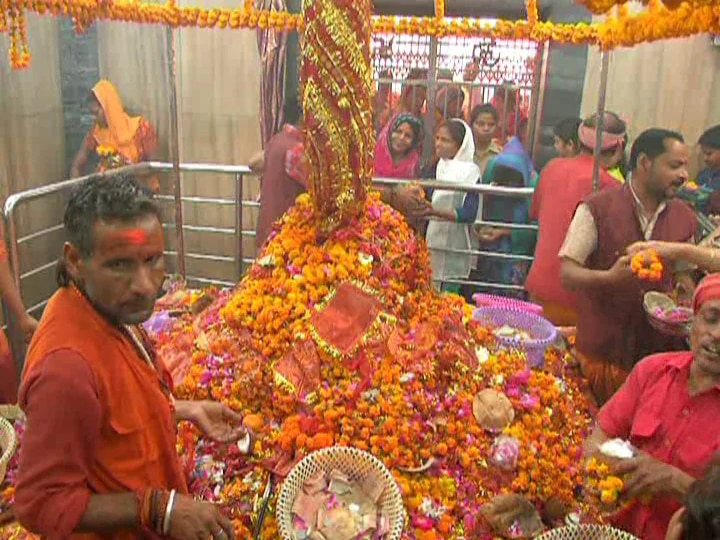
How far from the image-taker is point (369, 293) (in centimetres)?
237

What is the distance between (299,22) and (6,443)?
7.24 feet

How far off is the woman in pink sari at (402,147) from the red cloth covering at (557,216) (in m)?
0.93

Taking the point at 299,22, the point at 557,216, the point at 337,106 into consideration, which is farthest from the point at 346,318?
the point at 299,22

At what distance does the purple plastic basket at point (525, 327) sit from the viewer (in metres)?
2.77

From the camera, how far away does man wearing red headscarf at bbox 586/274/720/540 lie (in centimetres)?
165

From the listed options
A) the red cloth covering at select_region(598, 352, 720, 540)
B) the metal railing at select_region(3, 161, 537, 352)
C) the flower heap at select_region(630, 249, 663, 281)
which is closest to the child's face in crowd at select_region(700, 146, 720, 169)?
the flower heap at select_region(630, 249, 663, 281)

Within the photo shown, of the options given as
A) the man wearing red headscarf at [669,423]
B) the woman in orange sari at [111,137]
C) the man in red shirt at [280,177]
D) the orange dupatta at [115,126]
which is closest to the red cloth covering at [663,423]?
the man wearing red headscarf at [669,423]

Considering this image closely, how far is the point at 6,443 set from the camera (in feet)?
6.59

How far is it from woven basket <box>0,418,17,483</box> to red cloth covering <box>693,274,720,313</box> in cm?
193

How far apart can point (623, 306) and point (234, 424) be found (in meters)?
1.52

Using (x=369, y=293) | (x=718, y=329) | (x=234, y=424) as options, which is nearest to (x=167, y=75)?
(x=369, y=293)

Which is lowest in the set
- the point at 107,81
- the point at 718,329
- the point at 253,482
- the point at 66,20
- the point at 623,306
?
the point at 253,482

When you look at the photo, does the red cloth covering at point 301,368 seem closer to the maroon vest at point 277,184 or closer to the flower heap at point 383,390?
the flower heap at point 383,390

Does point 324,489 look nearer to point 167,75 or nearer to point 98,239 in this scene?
point 98,239
